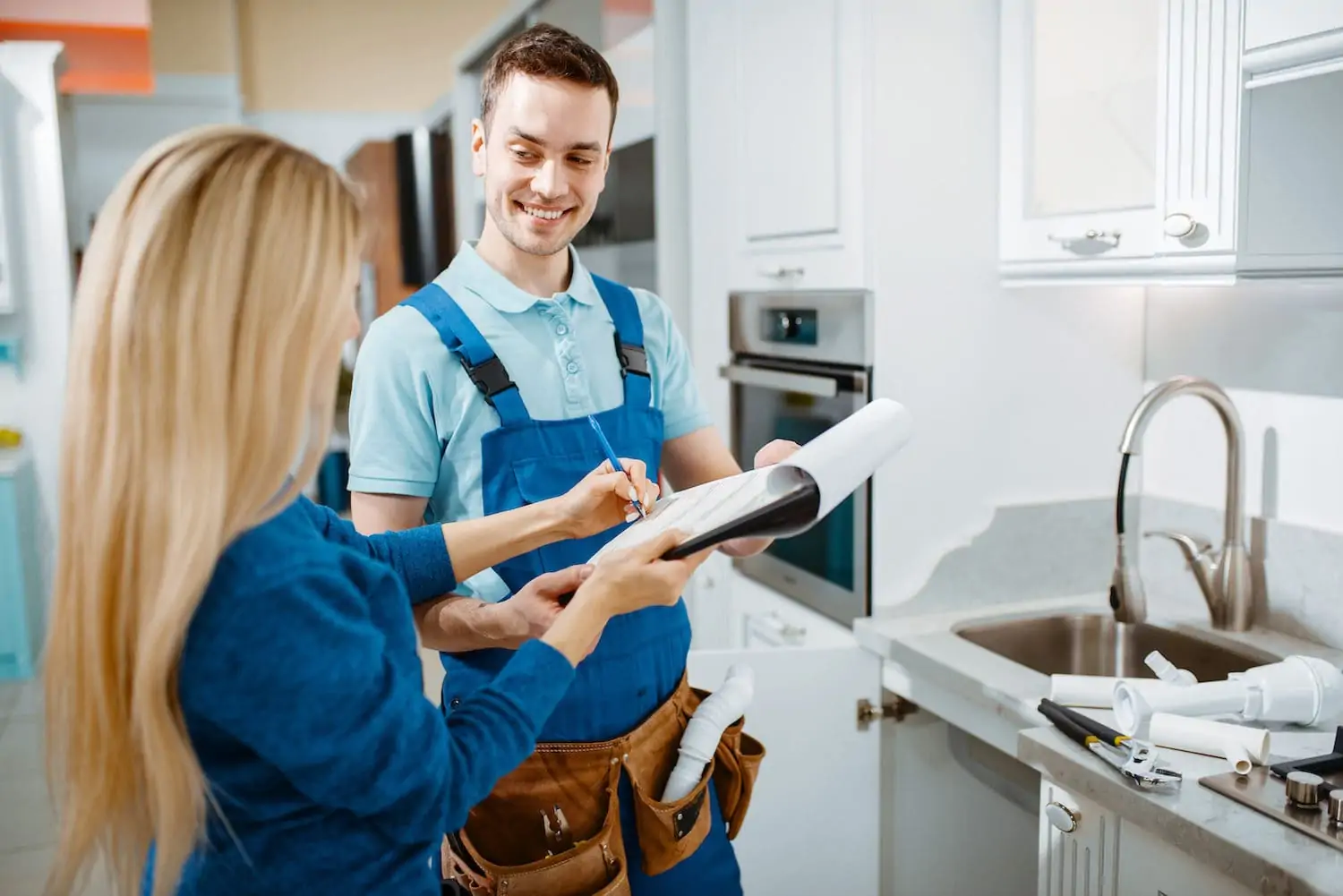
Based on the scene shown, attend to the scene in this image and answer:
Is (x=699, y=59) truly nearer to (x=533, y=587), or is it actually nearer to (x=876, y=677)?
(x=876, y=677)

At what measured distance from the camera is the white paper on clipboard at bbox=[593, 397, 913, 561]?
104 centimetres

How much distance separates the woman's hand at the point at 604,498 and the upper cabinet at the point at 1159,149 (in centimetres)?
79

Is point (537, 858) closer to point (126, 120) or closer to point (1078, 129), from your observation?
point (1078, 129)

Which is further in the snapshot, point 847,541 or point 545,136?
point 847,541

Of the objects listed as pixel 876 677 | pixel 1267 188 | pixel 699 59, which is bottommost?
pixel 876 677

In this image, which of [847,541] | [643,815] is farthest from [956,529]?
[643,815]

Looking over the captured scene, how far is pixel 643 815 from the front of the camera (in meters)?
1.26

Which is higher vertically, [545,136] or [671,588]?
[545,136]

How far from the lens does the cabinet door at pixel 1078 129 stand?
160 centimetres

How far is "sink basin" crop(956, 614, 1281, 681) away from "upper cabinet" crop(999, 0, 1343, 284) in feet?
1.95

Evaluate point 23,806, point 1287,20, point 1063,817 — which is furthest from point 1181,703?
point 23,806

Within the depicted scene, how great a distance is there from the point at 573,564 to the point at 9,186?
3.75 meters

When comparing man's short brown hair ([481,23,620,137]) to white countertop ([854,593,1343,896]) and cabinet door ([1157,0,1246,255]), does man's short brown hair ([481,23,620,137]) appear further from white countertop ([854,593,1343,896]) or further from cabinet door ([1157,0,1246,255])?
white countertop ([854,593,1343,896])

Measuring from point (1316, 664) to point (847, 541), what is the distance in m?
0.74
